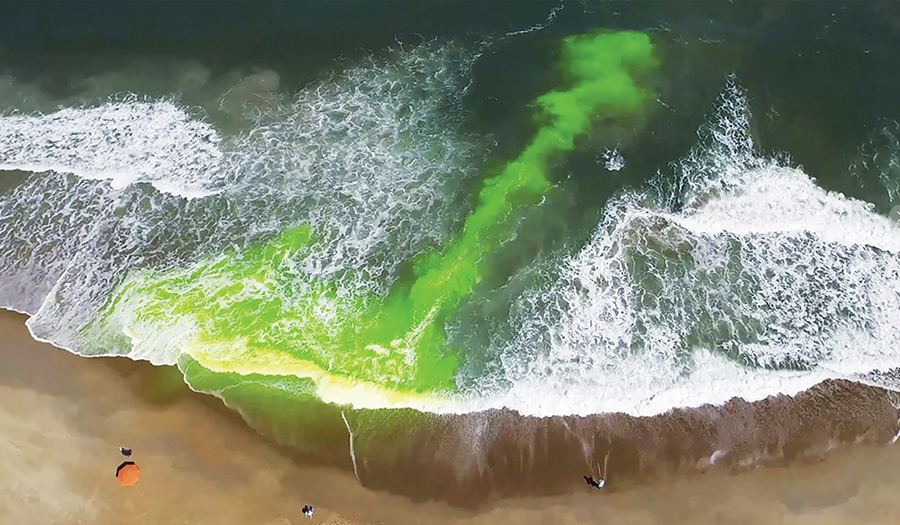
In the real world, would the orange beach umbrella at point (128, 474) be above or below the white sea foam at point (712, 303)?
below

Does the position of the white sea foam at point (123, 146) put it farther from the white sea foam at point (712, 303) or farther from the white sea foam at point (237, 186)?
the white sea foam at point (712, 303)

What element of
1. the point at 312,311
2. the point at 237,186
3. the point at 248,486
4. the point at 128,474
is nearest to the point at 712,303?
the point at 312,311

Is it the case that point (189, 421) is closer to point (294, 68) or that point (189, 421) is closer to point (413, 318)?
point (413, 318)

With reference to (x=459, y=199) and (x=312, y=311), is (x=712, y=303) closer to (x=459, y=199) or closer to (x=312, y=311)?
(x=459, y=199)

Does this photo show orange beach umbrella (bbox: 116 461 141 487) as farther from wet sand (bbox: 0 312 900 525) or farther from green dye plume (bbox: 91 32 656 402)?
green dye plume (bbox: 91 32 656 402)

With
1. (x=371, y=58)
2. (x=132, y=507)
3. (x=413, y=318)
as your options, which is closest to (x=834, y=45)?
(x=371, y=58)

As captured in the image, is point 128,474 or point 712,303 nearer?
point 128,474

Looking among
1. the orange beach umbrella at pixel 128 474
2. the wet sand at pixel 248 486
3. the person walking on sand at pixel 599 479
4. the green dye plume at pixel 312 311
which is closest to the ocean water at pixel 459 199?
the green dye plume at pixel 312 311

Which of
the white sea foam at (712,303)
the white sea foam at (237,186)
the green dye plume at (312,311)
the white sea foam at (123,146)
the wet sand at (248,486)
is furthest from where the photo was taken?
the white sea foam at (123,146)
